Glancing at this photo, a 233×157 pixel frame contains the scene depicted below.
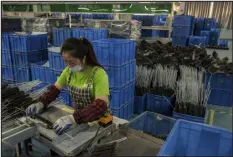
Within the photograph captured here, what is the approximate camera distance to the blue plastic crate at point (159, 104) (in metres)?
3.23

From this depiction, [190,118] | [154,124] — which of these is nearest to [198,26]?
[190,118]

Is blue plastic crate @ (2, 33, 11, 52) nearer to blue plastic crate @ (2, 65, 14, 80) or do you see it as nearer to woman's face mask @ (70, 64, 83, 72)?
blue plastic crate @ (2, 65, 14, 80)

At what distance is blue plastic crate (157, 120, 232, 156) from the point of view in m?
0.91

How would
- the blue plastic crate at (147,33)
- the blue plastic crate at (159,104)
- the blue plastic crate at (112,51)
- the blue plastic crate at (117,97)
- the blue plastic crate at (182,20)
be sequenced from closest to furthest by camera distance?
the blue plastic crate at (112,51) → the blue plastic crate at (117,97) → the blue plastic crate at (159,104) → the blue plastic crate at (182,20) → the blue plastic crate at (147,33)

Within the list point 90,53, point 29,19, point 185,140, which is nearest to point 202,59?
point 90,53

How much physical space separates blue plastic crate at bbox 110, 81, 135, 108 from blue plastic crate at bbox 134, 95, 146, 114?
349 mm

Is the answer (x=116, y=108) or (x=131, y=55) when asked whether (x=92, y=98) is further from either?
(x=131, y=55)

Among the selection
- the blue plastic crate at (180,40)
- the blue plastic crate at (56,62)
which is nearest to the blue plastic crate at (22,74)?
the blue plastic crate at (56,62)

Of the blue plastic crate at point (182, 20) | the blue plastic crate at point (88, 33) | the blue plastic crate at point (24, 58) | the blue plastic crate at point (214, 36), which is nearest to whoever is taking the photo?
the blue plastic crate at point (24, 58)

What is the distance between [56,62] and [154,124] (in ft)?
5.56

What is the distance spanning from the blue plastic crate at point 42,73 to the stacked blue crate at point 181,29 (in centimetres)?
490

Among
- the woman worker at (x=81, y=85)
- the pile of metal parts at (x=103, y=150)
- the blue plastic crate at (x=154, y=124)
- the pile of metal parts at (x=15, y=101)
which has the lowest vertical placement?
the blue plastic crate at (x=154, y=124)

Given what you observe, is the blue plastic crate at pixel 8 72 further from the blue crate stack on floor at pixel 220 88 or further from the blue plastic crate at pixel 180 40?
the blue plastic crate at pixel 180 40

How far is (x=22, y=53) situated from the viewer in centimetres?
350
